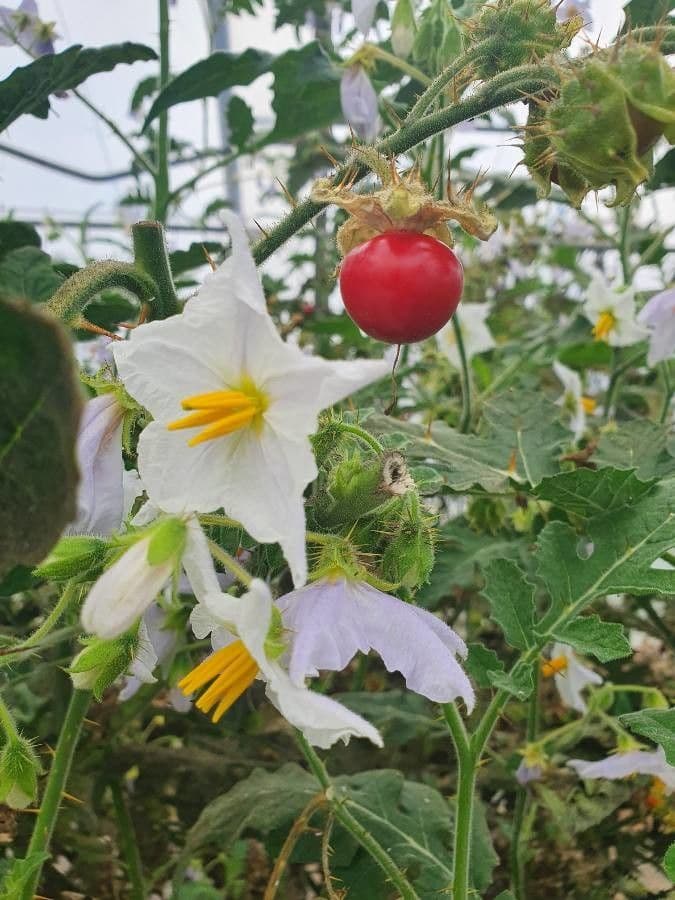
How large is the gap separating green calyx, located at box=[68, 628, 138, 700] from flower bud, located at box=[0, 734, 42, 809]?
8 cm

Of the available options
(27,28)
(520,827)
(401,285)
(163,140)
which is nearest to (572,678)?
(520,827)

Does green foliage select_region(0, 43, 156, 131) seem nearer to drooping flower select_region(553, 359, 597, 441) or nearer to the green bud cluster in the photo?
the green bud cluster

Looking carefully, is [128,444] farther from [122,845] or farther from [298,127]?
[298,127]

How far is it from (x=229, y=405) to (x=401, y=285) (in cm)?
12

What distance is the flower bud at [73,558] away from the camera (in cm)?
34

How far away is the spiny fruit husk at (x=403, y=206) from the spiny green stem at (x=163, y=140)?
15.4 inches

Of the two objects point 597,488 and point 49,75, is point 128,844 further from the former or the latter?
point 49,75

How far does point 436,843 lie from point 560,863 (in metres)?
0.18

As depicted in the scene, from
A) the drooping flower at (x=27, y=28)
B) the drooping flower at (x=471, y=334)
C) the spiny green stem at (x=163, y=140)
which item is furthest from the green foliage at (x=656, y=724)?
the drooping flower at (x=27, y=28)

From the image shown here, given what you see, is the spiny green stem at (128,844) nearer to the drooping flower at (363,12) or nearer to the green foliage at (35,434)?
the green foliage at (35,434)

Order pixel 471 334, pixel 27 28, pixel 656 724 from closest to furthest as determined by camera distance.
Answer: pixel 656 724 < pixel 27 28 < pixel 471 334

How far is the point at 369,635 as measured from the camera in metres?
0.35

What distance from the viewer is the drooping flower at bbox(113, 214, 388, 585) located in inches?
12.3

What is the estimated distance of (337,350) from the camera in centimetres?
133
